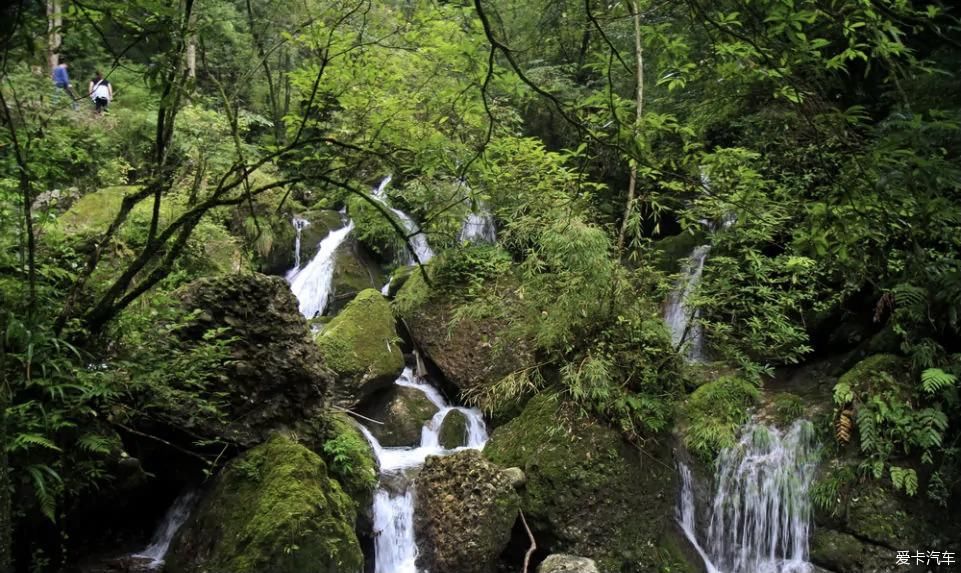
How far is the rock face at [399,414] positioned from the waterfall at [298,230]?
16.1 ft

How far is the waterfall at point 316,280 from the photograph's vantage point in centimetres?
1089

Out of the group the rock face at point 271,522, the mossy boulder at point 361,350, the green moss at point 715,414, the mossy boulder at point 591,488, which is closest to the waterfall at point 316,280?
the mossy boulder at point 361,350

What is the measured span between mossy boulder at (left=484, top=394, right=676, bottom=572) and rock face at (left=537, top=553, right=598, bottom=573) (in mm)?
217

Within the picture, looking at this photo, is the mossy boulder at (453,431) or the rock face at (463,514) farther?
the mossy boulder at (453,431)

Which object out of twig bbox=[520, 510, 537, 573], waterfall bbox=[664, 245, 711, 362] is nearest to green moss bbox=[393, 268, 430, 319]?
waterfall bbox=[664, 245, 711, 362]

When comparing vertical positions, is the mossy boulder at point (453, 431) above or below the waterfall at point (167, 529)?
above

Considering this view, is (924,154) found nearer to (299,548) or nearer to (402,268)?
(299,548)

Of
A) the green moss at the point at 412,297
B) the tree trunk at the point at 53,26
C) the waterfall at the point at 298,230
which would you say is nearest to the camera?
the tree trunk at the point at 53,26

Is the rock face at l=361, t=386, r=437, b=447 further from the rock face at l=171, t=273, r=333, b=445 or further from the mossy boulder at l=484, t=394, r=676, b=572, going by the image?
the rock face at l=171, t=273, r=333, b=445

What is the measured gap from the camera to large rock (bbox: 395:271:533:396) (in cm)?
813

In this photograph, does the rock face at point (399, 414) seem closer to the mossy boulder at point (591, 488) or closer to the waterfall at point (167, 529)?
the mossy boulder at point (591, 488)

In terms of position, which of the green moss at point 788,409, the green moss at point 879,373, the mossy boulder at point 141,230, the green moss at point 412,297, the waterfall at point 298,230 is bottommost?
the green moss at point 788,409

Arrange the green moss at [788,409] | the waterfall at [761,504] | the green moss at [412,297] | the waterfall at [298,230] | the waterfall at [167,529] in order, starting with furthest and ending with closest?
the waterfall at [298,230], the green moss at [412,297], the green moss at [788,409], the waterfall at [761,504], the waterfall at [167,529]

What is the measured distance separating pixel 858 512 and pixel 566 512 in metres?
2.94
